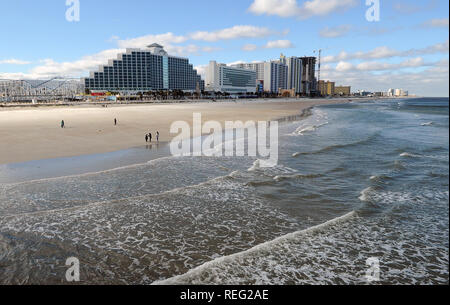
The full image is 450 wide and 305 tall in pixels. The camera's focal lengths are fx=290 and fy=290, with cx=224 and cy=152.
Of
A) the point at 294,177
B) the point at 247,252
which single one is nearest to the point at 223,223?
the point at 247,252

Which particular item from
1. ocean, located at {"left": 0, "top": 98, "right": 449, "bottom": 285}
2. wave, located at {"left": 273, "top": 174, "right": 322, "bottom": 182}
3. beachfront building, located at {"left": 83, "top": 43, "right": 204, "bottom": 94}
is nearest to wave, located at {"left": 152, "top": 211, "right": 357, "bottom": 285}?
ocean, located at {"left": 0, "top": 98, "right": 449, "bottom": 285}

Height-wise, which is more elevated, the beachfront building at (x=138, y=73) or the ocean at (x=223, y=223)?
the beachfront building at (x=138, y=73)

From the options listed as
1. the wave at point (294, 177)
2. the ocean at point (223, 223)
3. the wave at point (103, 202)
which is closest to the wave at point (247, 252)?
the ocean at point (223, 223)

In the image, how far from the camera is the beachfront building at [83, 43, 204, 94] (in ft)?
500

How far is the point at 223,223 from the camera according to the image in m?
9.39

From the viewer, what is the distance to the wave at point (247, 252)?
6449 mm

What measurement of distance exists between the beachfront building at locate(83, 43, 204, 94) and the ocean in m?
151

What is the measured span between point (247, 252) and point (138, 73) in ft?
542

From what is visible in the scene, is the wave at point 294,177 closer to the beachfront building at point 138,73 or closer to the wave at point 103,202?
the wave at point 103,202

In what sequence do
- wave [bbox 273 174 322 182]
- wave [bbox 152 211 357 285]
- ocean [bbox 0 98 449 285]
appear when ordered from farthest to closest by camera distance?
wave [bbox 273 174 322 182], ocean [bbox 0 98 449 285], wave [bbox 152 211 357 285]

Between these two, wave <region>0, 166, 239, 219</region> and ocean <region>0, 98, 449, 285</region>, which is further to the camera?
wave <region>0, 166, 239, 219</region>

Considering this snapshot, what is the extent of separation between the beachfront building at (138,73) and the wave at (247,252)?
161 meters

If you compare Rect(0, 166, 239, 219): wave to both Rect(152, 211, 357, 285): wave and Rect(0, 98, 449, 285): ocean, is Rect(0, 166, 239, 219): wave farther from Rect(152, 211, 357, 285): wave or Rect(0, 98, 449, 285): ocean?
Rect(152, 211, 357, 285): wave
